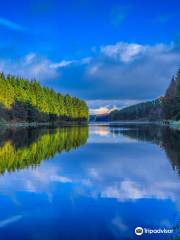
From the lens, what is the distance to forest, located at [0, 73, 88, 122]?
108m

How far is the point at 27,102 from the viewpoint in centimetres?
11956

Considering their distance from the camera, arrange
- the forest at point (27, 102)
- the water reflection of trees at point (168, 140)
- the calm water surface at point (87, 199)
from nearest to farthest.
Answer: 1. the calm water surface at point (87, 199)
2. the water reflection of trees at point (168, 140)
3. the forest at point (27, 102)

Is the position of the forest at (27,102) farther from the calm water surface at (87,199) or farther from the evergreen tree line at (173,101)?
the calm water surface at (87,199)

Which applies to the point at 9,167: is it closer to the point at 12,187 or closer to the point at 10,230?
the point at 12,187

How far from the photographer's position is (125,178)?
58.4 ft

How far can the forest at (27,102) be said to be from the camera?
108 metres

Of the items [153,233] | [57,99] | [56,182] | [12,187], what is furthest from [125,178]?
[57,99]
